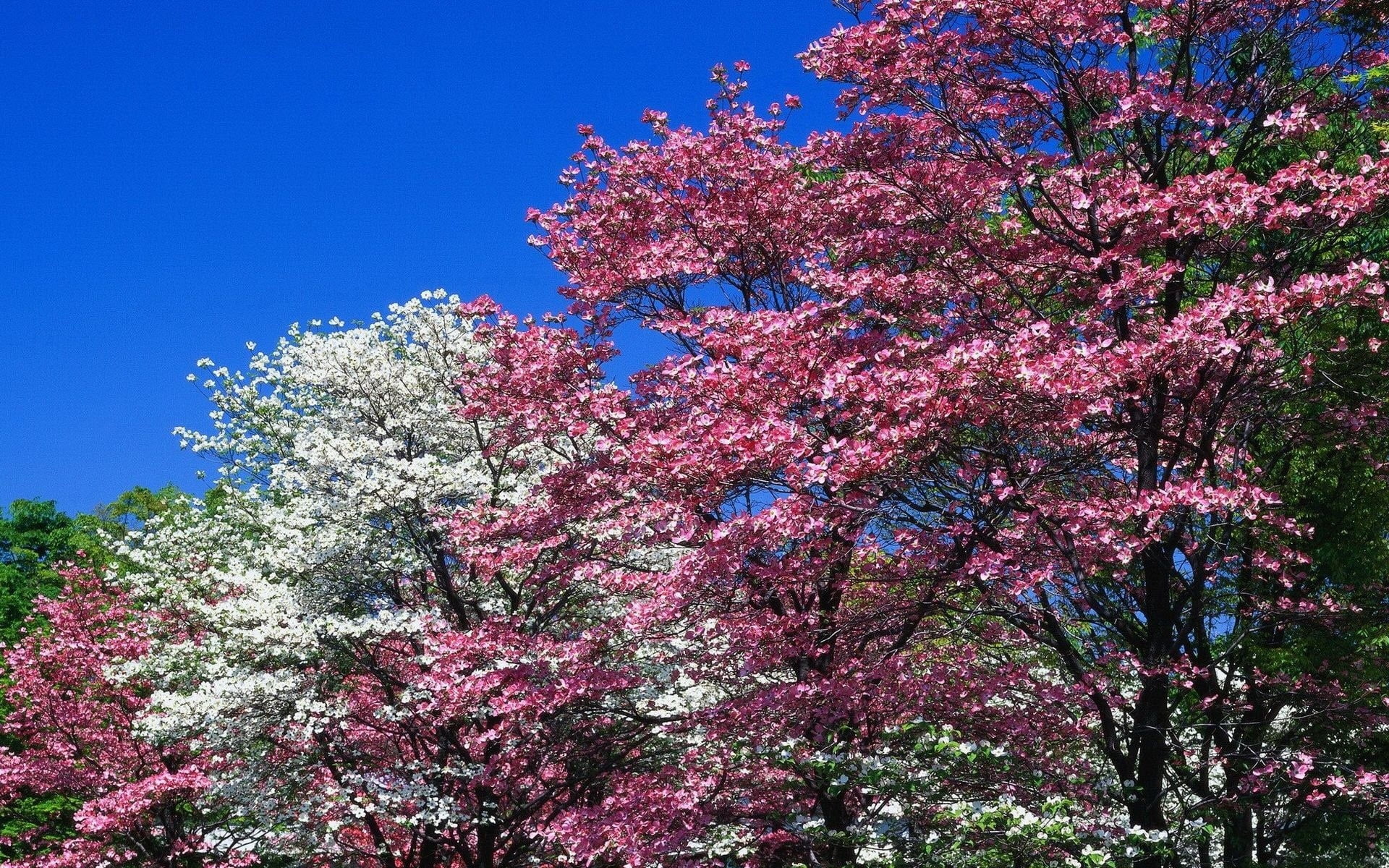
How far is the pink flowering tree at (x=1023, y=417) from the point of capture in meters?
8.77

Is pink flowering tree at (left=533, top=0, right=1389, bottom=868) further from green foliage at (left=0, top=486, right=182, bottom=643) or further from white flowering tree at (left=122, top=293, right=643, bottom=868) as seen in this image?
green foliage at (left=0, top=486, right=182, bottom=643)

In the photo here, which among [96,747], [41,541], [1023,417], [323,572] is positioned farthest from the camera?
[41,541]

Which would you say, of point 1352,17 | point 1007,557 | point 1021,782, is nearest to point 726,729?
point 1021,782

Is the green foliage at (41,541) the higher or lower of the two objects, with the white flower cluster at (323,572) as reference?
higher

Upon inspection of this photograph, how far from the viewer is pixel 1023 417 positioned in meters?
9.18

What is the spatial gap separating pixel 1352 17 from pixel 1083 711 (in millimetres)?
7610

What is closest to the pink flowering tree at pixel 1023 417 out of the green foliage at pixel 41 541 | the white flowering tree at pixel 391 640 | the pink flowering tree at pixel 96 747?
the white flowering tree at pixel 391 640

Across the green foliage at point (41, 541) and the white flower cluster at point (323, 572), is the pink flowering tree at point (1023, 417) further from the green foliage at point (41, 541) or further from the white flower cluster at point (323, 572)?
the green foliage at point (41, 541)

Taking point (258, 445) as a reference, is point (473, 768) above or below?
below

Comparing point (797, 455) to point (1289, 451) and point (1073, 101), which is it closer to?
point (1073, 101)

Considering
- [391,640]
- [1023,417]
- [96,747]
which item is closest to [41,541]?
[96,747]

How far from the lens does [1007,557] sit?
8.82 m

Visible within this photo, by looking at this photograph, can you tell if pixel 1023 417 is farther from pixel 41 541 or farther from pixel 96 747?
pixel 41 541

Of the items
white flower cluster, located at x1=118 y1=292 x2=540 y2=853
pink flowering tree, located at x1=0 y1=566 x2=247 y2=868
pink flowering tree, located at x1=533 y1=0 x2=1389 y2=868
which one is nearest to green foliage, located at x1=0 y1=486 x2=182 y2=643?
pink flowering tree, located at x1=0 y1=566 x2=247 y2=868
